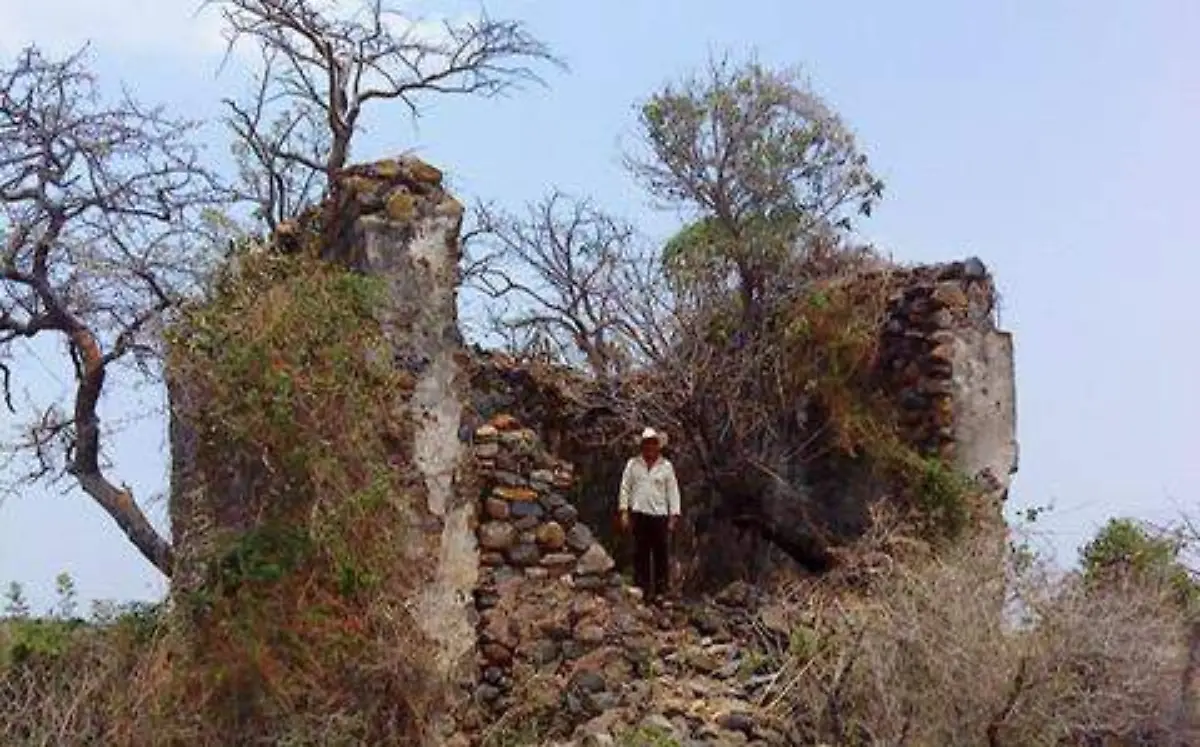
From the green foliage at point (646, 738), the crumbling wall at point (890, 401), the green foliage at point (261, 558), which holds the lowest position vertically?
the green foliage at point (646, 738)

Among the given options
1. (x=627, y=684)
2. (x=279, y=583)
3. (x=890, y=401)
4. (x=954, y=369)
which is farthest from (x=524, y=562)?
(x=954, y=369)

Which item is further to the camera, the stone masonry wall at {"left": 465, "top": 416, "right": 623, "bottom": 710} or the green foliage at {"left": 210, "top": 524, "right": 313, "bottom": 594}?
the stone masonry wall at {"left": 465, "top": 416, "right": 623, "bottom": 710}

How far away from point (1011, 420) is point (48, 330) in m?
6.60

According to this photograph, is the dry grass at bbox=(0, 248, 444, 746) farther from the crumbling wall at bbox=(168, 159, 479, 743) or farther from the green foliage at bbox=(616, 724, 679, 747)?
the green foliage at bbox=(616, 724, 679, 747)

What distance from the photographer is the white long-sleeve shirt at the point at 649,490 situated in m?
10.5

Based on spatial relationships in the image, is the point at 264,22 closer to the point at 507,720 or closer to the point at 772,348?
the point at 772,348

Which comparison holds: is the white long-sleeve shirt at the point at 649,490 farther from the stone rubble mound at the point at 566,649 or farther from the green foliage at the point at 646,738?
the green foliage at the point at 646,738

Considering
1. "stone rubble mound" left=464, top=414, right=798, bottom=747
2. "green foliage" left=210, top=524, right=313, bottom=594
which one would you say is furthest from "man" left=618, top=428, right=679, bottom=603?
"green foliage" left=210, top=524, right=313, bottom=594

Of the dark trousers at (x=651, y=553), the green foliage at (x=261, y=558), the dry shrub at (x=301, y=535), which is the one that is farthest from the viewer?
the dark trousers at (x=651, y=553)

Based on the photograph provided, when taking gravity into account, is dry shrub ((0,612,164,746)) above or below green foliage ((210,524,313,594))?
below

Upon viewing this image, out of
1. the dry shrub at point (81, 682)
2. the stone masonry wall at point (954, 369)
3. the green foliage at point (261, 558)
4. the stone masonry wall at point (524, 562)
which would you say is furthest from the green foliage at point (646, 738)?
the stone masonry wall at point (954, 369)

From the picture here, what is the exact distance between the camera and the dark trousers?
10.6m

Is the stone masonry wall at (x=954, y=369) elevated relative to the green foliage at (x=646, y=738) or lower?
elevated

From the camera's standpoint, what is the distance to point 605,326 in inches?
503
